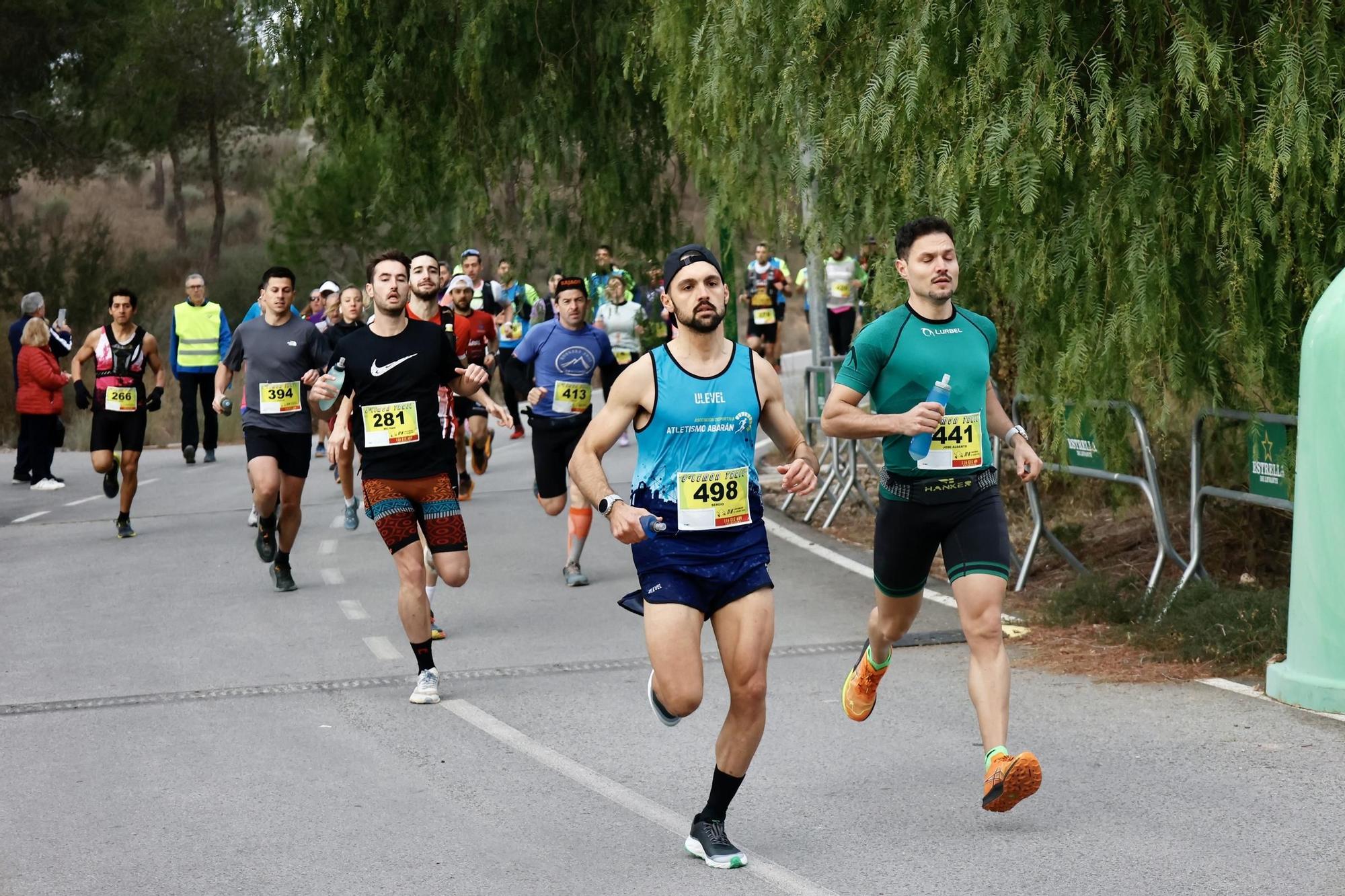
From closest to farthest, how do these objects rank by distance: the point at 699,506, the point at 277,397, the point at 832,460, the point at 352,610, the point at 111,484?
the point at 699,506
the point at 352,610
the point at 277,397
the point at 832,460
the point at 111,484

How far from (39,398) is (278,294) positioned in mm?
9210

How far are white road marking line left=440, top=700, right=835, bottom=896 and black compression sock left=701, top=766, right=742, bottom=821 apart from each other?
182 mm

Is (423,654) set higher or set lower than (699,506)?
lower

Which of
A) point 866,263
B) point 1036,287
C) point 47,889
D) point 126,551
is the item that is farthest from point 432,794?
point 126,551

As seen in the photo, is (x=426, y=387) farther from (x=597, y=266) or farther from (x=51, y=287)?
(x=51, y=287)

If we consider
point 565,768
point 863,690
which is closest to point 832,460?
point 863,690

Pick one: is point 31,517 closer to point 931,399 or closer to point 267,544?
point 267,544

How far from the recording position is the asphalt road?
561 cm

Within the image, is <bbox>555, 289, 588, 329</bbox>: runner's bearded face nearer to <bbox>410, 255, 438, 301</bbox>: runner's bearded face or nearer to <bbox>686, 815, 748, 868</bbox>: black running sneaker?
<bbox>410, 255, 438, 301</bbox>: runner's bearded face

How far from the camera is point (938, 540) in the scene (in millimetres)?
6629

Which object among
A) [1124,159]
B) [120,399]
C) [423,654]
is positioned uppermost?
[1124,159]

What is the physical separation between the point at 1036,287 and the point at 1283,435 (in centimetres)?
139

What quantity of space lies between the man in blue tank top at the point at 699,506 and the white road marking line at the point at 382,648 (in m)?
4.05

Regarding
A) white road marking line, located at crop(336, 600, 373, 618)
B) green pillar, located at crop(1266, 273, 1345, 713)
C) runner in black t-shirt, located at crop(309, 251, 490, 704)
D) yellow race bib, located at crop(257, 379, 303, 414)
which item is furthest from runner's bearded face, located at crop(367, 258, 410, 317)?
green pillar, located at crop(1266, 273, 1345, 713)
